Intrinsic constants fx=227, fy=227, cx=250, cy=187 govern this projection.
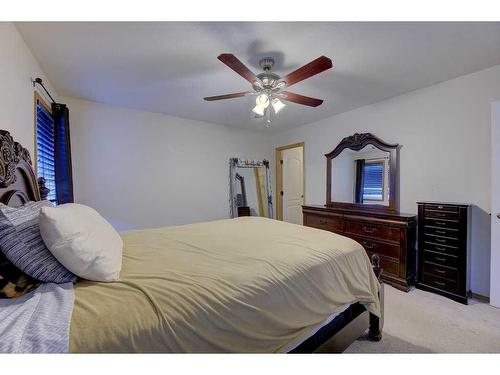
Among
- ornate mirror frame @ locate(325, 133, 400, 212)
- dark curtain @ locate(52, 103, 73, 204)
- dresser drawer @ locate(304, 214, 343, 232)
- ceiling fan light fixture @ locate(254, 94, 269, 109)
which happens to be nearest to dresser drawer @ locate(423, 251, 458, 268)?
ornate mirror frame @ locate(325, 133, 400, 212)

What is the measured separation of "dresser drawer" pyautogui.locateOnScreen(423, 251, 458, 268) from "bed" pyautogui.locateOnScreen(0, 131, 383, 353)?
122cm

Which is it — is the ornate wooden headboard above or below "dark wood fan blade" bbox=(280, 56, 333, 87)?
below

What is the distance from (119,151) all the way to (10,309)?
9.38ft

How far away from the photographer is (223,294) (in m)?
0.90

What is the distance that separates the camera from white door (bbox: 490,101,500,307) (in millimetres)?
2057

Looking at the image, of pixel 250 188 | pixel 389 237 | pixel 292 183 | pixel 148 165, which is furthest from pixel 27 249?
pixel 292 183

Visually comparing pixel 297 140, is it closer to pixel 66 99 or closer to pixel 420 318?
pixel 420 318

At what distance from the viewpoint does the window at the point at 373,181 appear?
10.1 ft

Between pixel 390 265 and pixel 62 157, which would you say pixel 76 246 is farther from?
pixel 390 265

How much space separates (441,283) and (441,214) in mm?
726

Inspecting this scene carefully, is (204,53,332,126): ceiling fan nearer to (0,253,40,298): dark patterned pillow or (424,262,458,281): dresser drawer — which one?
(0,253,40,298): dark patterned pillow

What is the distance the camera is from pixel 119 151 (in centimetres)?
319

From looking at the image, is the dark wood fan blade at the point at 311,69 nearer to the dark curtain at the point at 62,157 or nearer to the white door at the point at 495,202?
the white door at the point at 495,202
